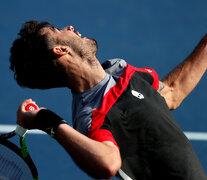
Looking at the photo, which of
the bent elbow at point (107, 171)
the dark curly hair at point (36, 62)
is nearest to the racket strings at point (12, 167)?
the dark curly hair at point (36, 62)

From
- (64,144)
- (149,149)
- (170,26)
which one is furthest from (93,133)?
(170,26)

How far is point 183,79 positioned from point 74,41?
0.75 meters

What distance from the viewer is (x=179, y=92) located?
2742mm

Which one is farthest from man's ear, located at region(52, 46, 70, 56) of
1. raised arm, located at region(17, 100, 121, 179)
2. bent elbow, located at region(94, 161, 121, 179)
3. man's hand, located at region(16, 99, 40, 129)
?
bent elbow, located at region(94, 161, 121, 179)

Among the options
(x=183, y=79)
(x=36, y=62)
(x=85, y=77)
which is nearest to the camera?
(x=85, y=77)

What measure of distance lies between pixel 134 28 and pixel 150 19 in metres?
0.26

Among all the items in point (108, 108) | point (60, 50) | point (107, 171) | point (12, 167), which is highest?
point (60, 50)

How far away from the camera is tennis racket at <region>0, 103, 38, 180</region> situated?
8.36 feet

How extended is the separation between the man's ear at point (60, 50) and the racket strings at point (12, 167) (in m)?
0.66

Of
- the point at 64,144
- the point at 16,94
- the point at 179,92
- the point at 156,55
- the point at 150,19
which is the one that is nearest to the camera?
the point at 64,144

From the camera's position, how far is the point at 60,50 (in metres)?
2.51

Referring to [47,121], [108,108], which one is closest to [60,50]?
[108,108]

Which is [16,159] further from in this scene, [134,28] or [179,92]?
[134,28]

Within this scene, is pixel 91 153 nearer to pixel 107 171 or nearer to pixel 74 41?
pixel 107 171
